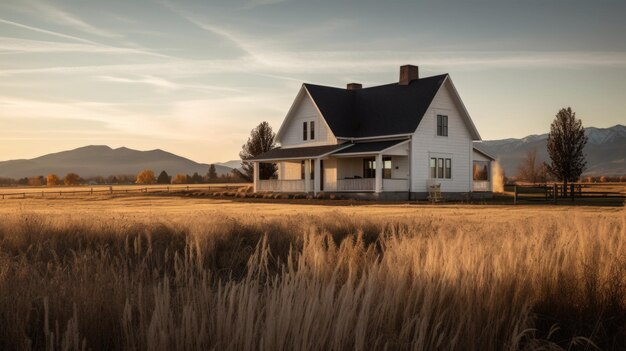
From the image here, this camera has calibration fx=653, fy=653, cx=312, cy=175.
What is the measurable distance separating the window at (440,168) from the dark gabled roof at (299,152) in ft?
18.1

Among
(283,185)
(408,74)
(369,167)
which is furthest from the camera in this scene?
(408,74)

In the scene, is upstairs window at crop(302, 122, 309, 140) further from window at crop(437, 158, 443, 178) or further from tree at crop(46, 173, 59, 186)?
tree at crop(46, 173, 59, 186)

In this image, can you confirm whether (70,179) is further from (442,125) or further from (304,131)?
(442,125)

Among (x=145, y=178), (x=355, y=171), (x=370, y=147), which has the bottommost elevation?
(x=355, y=171)

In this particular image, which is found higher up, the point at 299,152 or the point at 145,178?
the point at 299,152

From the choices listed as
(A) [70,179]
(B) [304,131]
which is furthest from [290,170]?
(A) [70,179]

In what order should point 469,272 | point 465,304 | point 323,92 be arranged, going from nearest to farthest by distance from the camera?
1. point 465,304
2. point 469,272
3. point 323,92

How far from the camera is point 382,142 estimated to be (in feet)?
136

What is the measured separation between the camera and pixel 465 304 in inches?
247

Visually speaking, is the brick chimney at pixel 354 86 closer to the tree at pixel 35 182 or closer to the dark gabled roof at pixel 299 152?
the dark gabled roof at pixel 299 152

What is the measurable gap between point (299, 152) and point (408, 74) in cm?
922

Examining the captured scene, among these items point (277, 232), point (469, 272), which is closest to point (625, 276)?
point (469, 272)

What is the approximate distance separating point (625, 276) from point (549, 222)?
651cm

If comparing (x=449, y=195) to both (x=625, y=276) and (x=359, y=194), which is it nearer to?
Result: (x=359, y=194)
